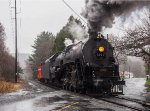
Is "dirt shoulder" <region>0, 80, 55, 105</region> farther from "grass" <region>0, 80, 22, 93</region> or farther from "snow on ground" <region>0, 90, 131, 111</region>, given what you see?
"snow on ground" <region>0, 90, 131, 111</region>

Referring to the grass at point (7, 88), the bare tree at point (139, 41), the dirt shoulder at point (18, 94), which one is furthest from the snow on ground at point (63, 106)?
the bare tree at point (139, 41)

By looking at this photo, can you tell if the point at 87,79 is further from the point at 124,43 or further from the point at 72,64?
the point at 124,43

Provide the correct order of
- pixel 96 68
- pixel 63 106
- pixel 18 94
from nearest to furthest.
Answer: pixel 63 106 → pixel 96 68 → pixel 18 94

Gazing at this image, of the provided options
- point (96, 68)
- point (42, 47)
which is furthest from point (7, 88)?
point (42, 47)

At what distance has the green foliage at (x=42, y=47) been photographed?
344 ft

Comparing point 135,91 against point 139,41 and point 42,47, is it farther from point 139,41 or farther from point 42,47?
Answer: point 42,47

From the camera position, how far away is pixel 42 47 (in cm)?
11062

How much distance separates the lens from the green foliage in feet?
344

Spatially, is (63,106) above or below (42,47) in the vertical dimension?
below

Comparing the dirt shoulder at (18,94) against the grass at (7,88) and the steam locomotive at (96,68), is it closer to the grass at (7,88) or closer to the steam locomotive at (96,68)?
the grass at (7,88)

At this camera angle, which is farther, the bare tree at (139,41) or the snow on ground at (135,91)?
the bare tree at (139,41)

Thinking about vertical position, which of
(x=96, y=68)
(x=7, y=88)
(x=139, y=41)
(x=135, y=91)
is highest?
(x=139, y=41)

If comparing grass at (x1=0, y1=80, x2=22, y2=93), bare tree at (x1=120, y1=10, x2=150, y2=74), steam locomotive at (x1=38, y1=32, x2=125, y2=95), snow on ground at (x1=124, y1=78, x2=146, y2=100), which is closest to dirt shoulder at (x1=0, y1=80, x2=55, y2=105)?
grass at (x1=0, y1=80, x2=22, y2=93)

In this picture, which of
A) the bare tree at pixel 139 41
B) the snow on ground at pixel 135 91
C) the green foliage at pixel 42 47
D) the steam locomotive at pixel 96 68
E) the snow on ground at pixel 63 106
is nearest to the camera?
the snow on ground at pixel 63 106
